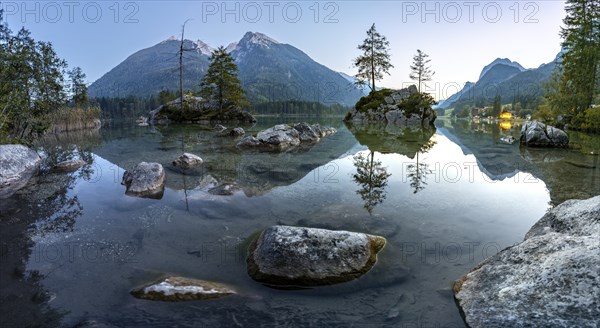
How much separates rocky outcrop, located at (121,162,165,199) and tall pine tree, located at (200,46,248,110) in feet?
162

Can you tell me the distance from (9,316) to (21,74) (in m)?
29.3

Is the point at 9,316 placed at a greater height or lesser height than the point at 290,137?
lesser

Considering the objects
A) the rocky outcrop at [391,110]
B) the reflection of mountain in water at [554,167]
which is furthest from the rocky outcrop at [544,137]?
the rocky outcrop at [391,110]

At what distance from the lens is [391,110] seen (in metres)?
55.5

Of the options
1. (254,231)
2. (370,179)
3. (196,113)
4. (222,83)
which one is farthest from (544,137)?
(196,113)

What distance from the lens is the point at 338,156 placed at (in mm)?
16562

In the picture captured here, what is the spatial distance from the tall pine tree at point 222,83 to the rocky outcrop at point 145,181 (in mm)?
49512

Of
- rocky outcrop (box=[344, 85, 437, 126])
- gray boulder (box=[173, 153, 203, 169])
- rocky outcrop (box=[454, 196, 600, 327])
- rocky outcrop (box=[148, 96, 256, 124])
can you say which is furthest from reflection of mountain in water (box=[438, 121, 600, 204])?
rocky outcrop (box=[148, 96, 256, 124])

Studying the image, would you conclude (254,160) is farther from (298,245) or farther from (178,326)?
(178,326)

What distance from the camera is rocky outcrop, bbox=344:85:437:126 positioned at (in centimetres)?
5331

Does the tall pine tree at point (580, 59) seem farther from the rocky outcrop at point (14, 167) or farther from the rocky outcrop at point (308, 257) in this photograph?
the rocky outcrop at point (14, 167)

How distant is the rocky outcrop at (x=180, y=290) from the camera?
417cm

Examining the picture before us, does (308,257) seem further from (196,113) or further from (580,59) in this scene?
(196,113)

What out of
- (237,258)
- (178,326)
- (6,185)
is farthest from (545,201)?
(6,185)
